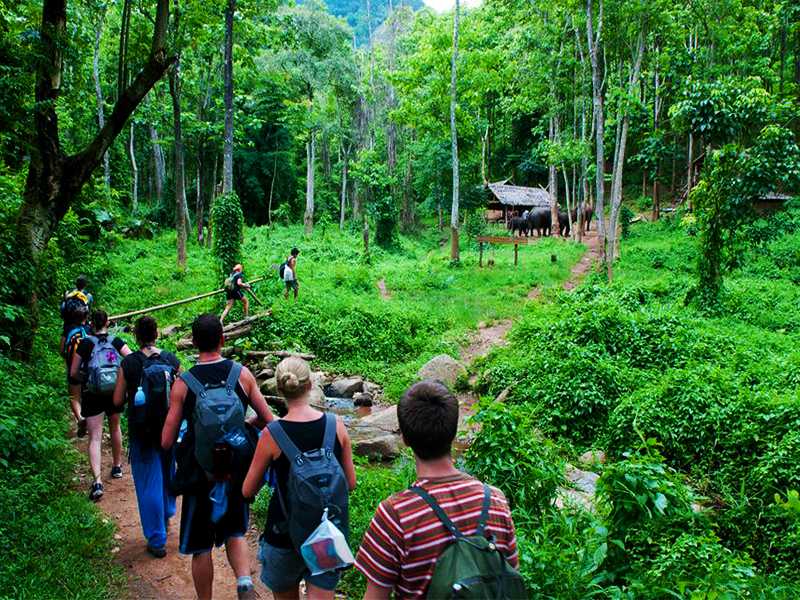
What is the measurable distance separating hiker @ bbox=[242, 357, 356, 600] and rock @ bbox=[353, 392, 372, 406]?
7852mm

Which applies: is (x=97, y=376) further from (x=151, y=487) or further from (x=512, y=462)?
(x=512, y=462)

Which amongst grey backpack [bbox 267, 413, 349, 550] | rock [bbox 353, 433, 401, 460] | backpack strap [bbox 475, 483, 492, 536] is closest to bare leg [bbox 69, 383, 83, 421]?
rock [bbox 353, 433, 401, 460]

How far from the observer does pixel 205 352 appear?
3664mm

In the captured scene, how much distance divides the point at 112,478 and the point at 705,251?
1272 cm

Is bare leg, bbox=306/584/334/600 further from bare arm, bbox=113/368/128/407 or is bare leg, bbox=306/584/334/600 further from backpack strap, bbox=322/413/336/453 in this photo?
bare arm, bbox=113/368/128/407

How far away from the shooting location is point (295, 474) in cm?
288

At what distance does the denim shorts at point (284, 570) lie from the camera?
3.03 meters

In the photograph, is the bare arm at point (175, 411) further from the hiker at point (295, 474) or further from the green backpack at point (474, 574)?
the green backpack at point (474, 574)

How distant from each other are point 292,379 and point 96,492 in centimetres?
370

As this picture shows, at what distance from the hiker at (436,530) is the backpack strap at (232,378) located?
176 cm

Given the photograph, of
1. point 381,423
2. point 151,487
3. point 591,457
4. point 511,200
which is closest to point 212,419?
point 151,487

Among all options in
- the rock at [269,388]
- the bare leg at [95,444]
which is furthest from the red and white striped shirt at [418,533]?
the rock at [269,388]

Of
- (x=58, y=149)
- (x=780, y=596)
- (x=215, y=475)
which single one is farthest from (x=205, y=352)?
(x=58, y=149)

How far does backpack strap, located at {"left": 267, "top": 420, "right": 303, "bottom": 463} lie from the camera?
9.61 feet
